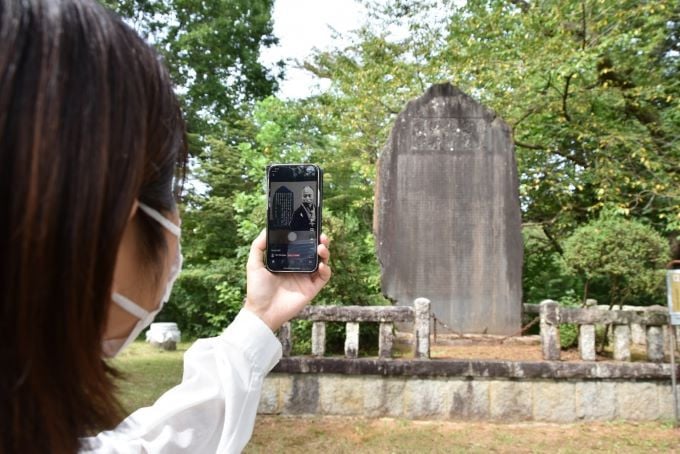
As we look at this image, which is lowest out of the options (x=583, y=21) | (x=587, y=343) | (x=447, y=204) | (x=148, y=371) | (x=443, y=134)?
(x=148, y=371)

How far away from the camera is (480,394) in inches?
186

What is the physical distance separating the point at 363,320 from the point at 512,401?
1482mm

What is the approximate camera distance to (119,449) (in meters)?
0.88

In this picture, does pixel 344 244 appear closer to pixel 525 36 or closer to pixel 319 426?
pixel 319 426

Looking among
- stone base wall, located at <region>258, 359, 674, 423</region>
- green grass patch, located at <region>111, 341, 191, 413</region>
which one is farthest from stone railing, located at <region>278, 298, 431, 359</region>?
green grass patch, located at <region>111, 341, 191, 413</region>

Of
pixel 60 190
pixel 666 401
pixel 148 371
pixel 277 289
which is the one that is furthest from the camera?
pixel 148 371

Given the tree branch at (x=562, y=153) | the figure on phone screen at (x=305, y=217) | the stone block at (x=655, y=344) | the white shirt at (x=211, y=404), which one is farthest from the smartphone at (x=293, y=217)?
the tree branch at (x=562, y=153)

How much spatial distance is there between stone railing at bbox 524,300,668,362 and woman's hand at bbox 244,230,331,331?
13.0ft

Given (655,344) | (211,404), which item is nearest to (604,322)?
(655,344)

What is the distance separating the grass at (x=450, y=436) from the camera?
13.4 ft

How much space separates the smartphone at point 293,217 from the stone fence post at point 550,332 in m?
3.81

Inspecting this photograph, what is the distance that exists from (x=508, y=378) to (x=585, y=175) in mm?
5730

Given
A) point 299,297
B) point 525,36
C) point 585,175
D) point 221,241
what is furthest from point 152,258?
point 221,241

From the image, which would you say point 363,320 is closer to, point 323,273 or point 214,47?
point 323,273
